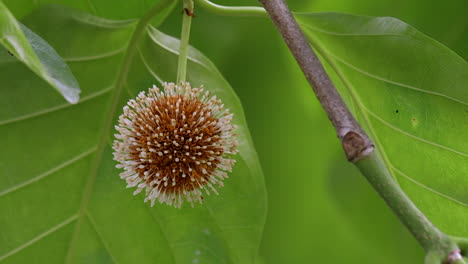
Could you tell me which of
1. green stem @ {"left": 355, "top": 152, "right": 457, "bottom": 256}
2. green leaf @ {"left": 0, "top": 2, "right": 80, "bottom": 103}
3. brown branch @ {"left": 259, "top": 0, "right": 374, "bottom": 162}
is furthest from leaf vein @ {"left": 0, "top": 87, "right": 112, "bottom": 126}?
green stem @ {"left": 355, "top": 152, "right": 457, "bottom": 256}

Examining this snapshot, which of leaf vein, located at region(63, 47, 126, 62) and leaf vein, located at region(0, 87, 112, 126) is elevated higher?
leaf vein, located at region(63, 47, 126, 62)

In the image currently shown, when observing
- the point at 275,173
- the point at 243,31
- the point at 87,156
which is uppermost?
the point at 243,31

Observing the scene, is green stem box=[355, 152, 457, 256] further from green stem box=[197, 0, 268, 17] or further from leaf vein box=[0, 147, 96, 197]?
leaf vein box=[0, 147, 96, 197]

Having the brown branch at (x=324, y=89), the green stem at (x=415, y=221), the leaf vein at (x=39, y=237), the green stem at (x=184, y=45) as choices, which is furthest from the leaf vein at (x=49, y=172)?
the green stem at (x=415, y=221)

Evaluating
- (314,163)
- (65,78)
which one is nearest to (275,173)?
(314,163)

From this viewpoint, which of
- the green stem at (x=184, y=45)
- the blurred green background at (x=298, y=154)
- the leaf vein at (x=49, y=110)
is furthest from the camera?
the blurred green background at (x=298, y=154)

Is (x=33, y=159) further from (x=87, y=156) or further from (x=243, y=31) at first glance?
(x=243, y=31)

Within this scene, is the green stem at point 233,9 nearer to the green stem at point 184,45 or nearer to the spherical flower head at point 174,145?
the green stem at point 184,45

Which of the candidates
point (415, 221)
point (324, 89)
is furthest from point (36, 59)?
point (415, 221)
